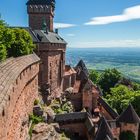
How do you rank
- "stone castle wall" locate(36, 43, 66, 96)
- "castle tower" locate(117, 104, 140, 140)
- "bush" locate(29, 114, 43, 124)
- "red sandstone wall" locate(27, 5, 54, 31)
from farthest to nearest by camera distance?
"red sandstone wall" locate(27, 5, 54, 31) → "stone castle wall" locate(36, 43, 66, 96) → "castle tower" locate(117, 104, 140, 140) → "bush" locate(29, 114, 43, 124)

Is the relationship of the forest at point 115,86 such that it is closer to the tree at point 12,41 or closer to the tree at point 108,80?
the tree at point 108,80

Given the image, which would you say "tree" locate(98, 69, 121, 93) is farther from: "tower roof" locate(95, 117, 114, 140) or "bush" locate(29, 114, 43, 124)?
"bush" locate(29, 114, 43, 124)

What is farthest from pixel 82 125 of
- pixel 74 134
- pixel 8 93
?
pixel 8 93

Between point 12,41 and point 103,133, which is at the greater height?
point 12,41

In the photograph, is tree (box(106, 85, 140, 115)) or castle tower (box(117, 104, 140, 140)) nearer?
castle tower (box(117, 104, 140, 140))

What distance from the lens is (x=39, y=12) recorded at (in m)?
50.3

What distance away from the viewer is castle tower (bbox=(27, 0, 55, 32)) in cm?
4969

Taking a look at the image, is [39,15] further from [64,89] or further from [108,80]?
[108,80]

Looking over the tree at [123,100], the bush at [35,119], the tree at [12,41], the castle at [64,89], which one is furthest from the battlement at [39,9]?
the bush at [35,119]

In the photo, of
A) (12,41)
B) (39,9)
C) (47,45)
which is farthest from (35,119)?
→ (39,9)

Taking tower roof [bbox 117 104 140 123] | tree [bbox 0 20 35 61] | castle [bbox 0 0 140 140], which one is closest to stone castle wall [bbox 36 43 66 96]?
castle [bbox 0 0 140 140]

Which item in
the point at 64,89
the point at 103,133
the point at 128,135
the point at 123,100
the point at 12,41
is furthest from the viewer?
the point at 123,100

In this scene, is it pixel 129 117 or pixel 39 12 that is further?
pixel 39 12

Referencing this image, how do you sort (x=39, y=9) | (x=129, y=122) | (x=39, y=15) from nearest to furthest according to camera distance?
(x=129, y=122), (x=39, y=9), (x=39, y=15)
